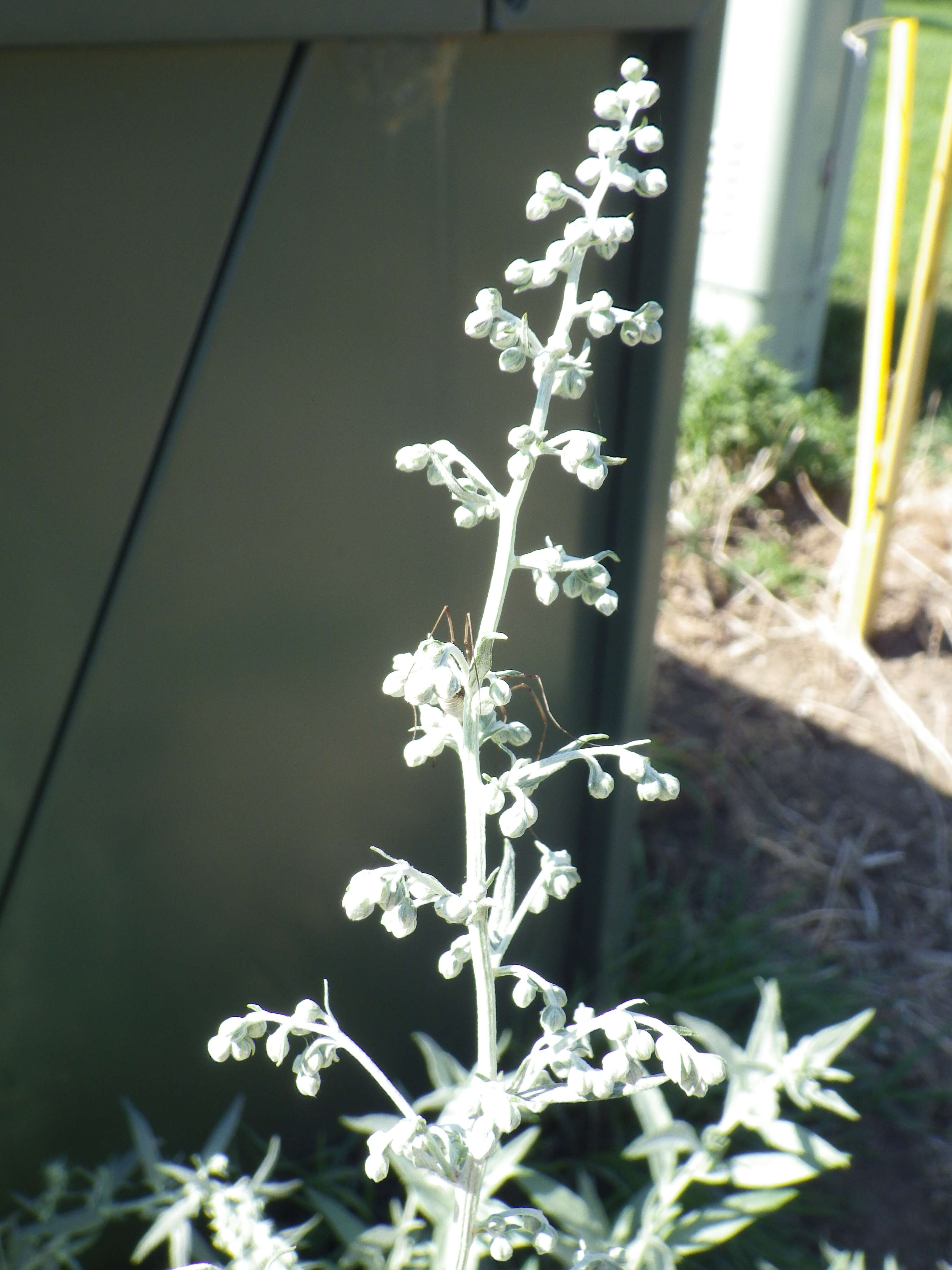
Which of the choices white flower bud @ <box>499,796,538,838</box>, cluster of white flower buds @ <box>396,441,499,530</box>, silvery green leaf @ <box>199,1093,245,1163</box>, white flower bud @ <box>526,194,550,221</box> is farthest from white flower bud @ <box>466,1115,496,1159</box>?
silvery green leaf @ <box>199,1093,245,1163</box>

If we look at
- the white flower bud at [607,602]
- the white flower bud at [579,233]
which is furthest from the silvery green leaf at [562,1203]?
the white flower bud at [579,233]

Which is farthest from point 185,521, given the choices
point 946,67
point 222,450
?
point 946,67

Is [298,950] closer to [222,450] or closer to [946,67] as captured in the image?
[222,450]

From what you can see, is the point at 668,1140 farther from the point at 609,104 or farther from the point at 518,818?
the point at 609,104

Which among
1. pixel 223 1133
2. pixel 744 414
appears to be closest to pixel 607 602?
pixel 223 1133

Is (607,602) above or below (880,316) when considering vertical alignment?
below

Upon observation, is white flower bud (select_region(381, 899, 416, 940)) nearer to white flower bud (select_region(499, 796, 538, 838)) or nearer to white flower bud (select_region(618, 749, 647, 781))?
white flower bud (select_region(499, 796, 538, 838))
